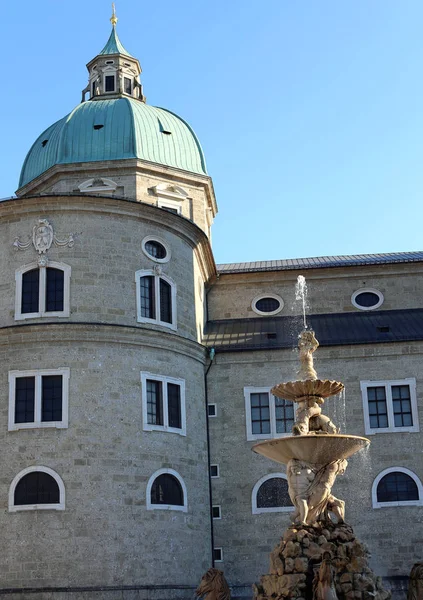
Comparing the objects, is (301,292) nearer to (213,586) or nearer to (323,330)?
(323,330)

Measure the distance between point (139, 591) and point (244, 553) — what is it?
5.32 metres

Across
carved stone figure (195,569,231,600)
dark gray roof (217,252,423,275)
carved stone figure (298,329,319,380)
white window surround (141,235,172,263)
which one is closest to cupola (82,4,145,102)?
dark gray roof (217,252,423,275)

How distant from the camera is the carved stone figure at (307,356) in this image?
20.9 m

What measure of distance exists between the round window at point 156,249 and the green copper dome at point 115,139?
7015 millimetres

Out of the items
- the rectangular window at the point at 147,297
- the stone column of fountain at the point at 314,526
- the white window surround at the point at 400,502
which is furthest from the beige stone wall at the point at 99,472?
the stone column of fountain at the point at 314,526

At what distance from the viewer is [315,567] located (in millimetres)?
17641

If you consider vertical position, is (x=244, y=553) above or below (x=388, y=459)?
below

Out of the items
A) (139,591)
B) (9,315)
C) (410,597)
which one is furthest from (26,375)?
(410,597)

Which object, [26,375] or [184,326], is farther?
[184,326]

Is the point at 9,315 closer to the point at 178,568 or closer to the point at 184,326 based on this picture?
the point at 184,326

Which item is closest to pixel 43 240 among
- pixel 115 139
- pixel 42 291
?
pixel 42 291

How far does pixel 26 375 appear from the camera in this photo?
2705 cm

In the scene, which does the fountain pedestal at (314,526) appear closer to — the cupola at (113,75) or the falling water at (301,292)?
the falling water at (301,292)

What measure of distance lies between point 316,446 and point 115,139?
2112cm
